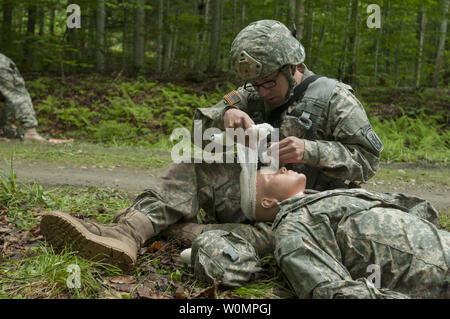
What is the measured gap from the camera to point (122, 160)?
699cm

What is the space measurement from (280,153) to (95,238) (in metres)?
1.31

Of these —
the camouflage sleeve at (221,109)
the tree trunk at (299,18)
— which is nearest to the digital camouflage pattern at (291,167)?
the camouflage sleeve at (221,109)

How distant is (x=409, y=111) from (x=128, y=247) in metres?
9.87

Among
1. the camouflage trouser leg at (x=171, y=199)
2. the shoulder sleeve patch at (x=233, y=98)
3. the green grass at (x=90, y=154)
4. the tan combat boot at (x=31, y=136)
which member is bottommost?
the green grass at (x=90, y=154)

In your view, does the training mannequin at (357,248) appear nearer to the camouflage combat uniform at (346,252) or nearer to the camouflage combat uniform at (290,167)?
the camouflage combat uniform at (346,252)

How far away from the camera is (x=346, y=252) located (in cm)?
238

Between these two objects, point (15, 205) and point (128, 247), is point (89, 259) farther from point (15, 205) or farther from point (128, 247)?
point (15, 205)

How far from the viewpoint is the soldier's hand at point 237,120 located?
3160 mm

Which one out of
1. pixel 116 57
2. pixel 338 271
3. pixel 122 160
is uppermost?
pixel 116 57

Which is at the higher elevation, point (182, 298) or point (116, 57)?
point (116, 57)

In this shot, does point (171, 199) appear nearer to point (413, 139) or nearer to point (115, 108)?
point (413, 139)

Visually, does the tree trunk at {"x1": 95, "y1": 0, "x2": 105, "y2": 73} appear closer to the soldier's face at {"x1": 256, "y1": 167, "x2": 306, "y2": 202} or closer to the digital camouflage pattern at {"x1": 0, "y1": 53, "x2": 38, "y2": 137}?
the digital camouflage pattern at {"x1": 0, "y1": 53, "x2": 38, "y2": 137}

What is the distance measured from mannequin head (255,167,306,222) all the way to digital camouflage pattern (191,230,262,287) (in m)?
0.31
